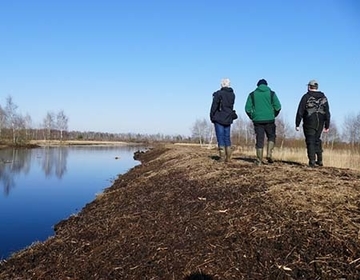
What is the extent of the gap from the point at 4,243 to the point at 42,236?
999 millimetres

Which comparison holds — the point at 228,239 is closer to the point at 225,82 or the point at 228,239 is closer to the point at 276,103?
the point at 276,103

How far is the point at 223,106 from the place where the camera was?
10.1 metres

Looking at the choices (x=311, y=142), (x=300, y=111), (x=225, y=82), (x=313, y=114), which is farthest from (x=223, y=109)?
(x=311, y=142)

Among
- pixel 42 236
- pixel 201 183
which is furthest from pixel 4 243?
pixel 201 183

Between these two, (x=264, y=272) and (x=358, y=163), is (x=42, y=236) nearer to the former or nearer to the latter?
(x=264, y=272)

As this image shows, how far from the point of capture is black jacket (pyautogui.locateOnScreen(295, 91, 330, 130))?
9.17 metres

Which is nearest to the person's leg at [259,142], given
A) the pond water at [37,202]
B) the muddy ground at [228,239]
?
the muddy ground at [228,239]

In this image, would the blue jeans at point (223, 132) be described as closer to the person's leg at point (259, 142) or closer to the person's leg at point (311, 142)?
the person's leg at point (259, 142)

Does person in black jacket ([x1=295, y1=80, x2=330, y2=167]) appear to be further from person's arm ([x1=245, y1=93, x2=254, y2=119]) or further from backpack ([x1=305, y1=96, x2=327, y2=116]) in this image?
person's arm ([x1=245, y1=93, x2=254, y2=119])

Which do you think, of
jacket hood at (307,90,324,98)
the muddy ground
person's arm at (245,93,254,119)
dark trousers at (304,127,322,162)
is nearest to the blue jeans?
person's arm at (245,93,254,119)

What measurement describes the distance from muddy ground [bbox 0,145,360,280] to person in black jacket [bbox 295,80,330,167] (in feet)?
8.17

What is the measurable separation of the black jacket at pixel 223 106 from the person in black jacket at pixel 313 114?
5.85ft

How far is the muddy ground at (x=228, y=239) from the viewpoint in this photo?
3822 millimetres

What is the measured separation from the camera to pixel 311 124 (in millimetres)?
9227
